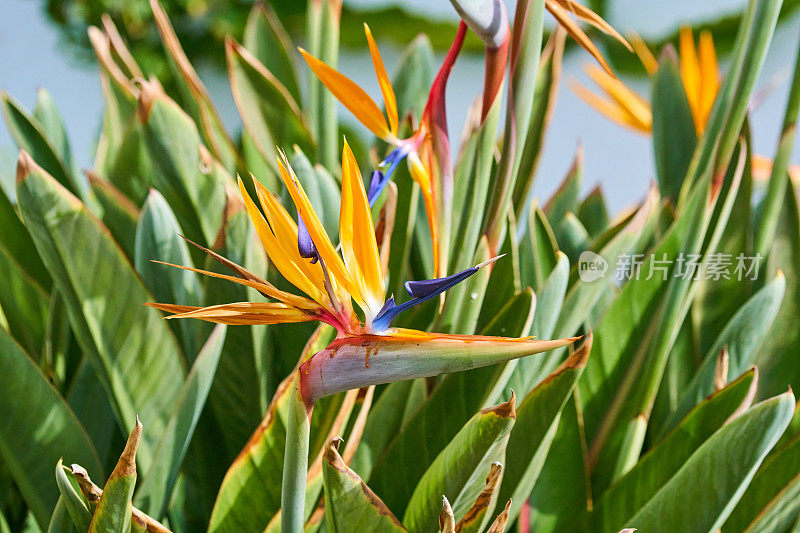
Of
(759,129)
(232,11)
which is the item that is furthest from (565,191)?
(759,129)

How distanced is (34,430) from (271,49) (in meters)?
0.37

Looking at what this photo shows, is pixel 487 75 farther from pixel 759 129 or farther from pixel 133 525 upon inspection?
pixel 759 129

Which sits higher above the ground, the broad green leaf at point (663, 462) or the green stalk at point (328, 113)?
the green stalk at point (328, 113)

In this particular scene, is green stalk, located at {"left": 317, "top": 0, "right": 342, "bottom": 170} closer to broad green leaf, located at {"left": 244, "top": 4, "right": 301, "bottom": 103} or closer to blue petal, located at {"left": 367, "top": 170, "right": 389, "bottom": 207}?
broad green leaf, located at {"left": 244, "top": 4, "right": 301, "bottom": 103}

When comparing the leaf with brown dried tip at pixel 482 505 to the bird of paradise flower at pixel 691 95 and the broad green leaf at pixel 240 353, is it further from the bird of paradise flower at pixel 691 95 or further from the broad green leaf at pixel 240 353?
the bird of paradise flower at pixel 691 95

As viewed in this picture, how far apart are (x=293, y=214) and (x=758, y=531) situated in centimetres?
24

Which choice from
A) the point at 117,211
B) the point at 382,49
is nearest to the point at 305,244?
the point at 117,211

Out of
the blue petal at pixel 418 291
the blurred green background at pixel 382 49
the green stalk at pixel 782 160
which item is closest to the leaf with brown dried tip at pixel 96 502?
the blue petal at pixel 418 291

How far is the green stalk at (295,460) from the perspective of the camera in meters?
0.17

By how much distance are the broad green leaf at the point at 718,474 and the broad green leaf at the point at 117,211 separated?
28cm

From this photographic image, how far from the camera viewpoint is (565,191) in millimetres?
474

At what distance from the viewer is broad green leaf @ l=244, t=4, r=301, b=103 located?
→ 55cm

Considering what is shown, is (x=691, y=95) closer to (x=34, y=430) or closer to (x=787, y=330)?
(x=787, y=330)

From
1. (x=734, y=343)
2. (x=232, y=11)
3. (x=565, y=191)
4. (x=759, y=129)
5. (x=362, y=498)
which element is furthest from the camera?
(x=759, y=129)
